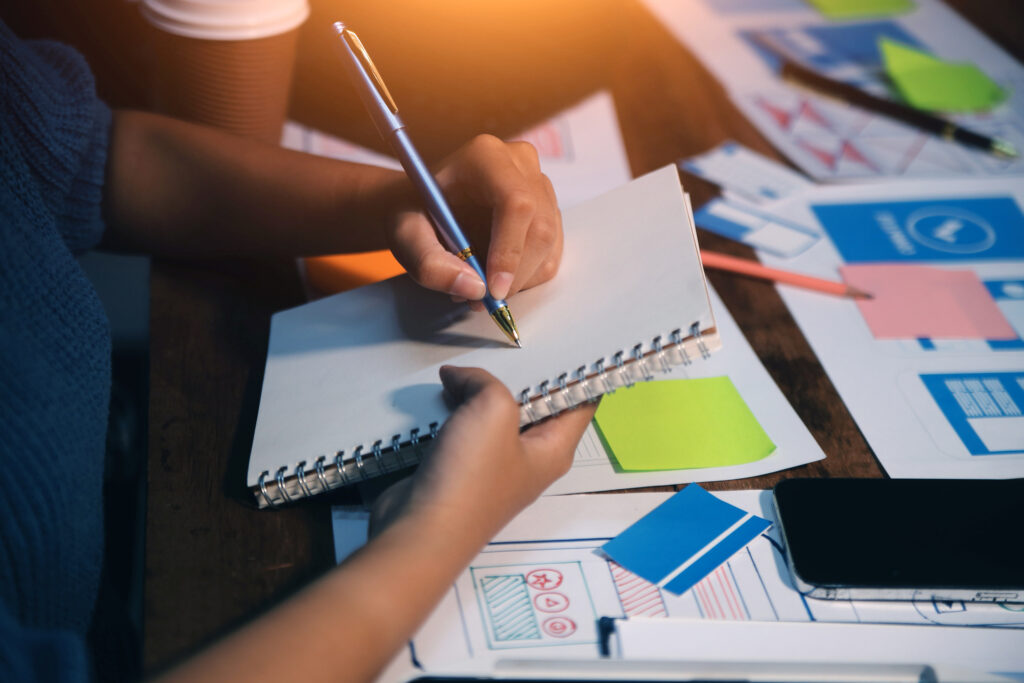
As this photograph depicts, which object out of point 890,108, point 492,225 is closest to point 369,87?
point 492,225

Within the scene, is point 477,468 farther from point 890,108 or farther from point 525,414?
point 890,108

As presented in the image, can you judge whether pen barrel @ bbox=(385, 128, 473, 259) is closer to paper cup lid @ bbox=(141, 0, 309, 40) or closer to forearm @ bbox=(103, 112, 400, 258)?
forearm @ bbox=(103, 112, 400, 258)

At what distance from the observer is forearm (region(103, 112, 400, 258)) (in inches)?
24.6

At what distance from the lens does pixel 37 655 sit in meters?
0.37

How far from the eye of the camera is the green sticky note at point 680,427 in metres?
0.50

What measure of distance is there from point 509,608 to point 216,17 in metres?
0.52

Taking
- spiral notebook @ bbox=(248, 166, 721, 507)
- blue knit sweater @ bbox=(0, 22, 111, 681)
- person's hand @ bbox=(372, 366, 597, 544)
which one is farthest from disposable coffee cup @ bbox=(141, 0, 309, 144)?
person's hand @ bbox=(372, 366, 597, 544)

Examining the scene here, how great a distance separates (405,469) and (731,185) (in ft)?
1.56

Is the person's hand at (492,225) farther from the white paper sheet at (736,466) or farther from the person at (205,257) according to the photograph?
the white paper sheet at (736,466)

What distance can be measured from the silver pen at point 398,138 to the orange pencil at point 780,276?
228 millimetres

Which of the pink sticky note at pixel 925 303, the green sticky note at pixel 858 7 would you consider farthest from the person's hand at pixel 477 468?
the green sticky note at pixel 858 7

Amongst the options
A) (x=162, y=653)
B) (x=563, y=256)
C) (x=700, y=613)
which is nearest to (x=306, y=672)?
(x=162, y=653)

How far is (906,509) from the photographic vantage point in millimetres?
450

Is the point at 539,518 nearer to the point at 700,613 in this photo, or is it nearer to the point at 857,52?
the point at 700,613
